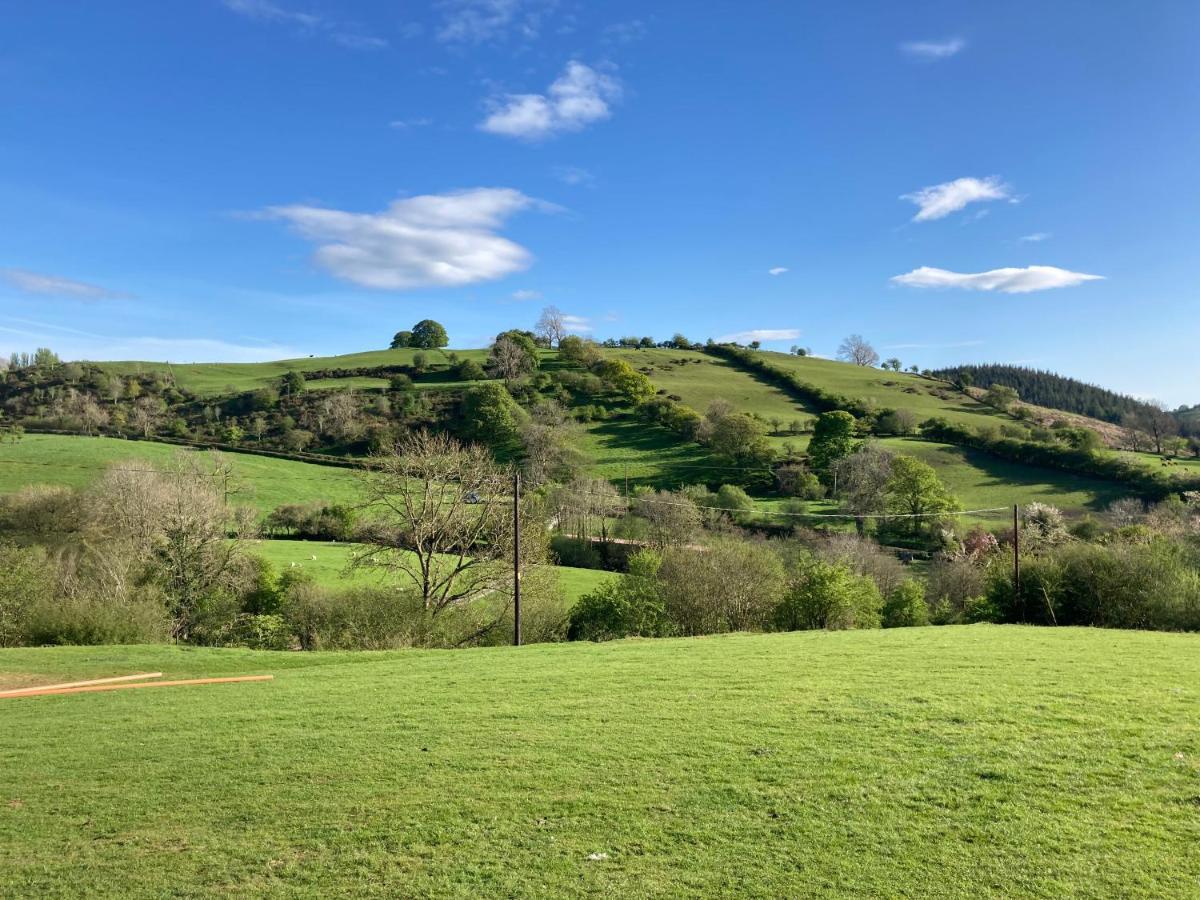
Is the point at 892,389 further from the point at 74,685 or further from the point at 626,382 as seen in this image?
the point at 74,685

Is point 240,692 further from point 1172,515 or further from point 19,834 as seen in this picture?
point 1172,515

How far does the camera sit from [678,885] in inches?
226

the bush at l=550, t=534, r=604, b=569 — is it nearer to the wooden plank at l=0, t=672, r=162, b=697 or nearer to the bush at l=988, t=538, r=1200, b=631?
the bush at l=988, t=538, r=1200, b=631

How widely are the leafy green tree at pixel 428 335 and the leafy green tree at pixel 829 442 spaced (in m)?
87.7

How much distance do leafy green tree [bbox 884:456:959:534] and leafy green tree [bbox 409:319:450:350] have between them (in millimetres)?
101732

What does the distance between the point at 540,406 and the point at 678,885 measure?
90477 millimetres

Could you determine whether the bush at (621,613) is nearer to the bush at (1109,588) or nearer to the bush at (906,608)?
the bush at (906,608)

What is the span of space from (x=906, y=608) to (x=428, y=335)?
12072 cm

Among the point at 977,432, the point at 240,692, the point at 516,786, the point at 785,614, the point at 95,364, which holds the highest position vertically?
the point at 95,364

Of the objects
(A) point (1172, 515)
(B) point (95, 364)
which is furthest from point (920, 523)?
(B) point (95, 364)

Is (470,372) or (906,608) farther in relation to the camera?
(470,372)

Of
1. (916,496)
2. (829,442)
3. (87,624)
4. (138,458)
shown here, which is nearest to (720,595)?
(87,624)

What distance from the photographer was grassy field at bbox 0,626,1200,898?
19.6ft

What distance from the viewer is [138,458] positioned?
5494cm
